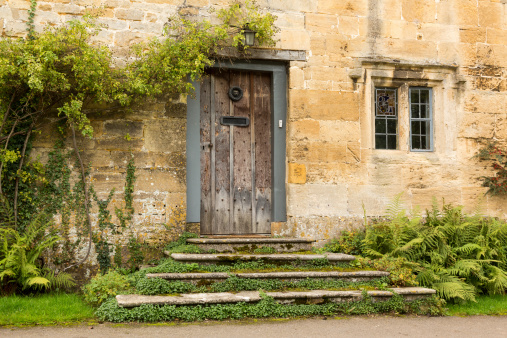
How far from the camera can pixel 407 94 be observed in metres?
8.75

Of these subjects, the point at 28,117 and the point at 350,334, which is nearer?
the point at 350,334

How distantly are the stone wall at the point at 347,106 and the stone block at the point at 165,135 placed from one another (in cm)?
1

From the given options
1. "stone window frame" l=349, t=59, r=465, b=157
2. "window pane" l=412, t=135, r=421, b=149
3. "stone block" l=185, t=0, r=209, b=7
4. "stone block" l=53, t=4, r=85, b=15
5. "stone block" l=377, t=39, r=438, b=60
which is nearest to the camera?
"stone block" l=53, t=4, r=85, b=15

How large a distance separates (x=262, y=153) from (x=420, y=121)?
2812mm

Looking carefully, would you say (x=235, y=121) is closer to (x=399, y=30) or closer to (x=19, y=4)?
(x=399, y=30)

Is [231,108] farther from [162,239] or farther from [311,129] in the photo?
[162,239]

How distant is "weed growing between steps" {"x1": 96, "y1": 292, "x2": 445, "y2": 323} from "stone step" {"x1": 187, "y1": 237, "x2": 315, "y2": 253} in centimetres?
145

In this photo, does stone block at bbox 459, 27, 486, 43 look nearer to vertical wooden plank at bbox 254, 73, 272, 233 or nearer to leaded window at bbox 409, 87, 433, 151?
leaded window at bbox 409, 87, 433, 151

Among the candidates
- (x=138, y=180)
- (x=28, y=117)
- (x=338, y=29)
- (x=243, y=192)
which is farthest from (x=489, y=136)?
(x=28, y=117)

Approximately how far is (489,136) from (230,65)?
180 inches

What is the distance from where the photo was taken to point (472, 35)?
8.88 m

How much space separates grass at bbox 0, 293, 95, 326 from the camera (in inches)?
203

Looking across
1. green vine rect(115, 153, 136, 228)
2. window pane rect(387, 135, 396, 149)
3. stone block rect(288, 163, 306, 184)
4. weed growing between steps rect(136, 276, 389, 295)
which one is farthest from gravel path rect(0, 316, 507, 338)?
window pane rect(387, 135, 396, 149)

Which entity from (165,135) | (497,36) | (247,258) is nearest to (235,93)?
(165,135)
